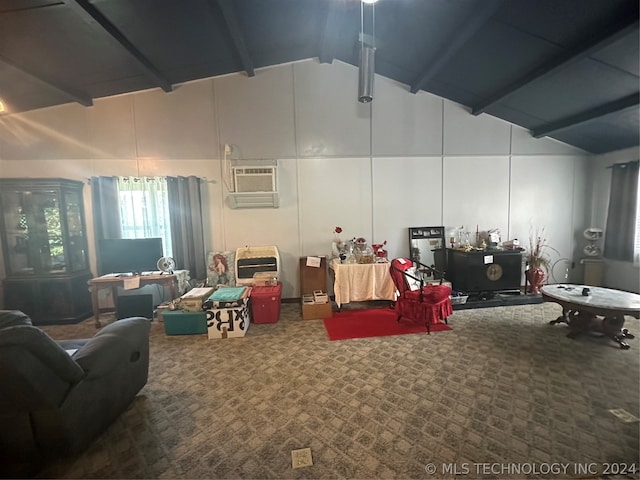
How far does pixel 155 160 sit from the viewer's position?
164 inches

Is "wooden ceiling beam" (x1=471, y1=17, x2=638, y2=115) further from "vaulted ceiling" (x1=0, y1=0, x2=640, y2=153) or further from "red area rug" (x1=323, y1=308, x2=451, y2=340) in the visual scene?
"red area rug" (x1=323, y1=308, x2=451, y2=340)

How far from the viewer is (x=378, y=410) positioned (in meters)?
1.99

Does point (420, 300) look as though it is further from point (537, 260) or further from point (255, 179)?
point (255, 179)

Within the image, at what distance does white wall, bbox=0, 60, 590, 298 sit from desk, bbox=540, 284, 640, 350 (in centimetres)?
181

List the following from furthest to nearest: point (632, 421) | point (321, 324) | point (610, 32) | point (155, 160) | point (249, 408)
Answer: point (155, 160), point (321, 324), point (610, 32), point (249, 408), point (632, 421)

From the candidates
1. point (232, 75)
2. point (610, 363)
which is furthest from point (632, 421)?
point (232, 75)

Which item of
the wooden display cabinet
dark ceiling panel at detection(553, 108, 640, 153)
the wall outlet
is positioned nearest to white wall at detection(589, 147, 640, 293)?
dark ceiling panel at detection(553, 108, 640, 153)

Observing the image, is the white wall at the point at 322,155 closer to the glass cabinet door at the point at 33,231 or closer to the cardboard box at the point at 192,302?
the glass cabinet door at the point at 33,231

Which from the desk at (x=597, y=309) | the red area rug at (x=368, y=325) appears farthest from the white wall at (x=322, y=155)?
the desk at (x=597, y=309)

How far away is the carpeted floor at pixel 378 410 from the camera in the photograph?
1563mm

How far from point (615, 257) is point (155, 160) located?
25.0 feet

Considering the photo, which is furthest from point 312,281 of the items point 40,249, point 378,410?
point 40,249

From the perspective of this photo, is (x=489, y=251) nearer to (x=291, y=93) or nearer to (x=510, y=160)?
(x=510, y=160)

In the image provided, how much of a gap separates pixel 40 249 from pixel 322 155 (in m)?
4.13
